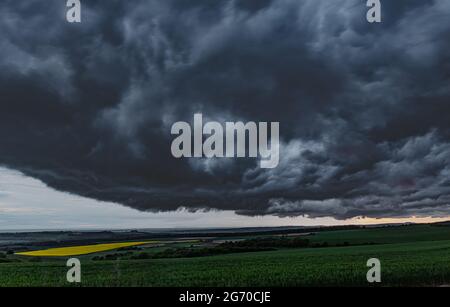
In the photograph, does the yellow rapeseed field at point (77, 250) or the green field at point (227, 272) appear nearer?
the green field at point (227, 272)

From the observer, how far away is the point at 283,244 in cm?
5375

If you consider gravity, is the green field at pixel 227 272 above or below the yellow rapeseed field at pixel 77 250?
below

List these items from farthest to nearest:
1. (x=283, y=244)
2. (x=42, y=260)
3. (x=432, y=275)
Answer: (x=283, y=244) < (x=42, y=260) < (x=432, y=275)

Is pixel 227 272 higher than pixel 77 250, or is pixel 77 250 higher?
pixel 77 250

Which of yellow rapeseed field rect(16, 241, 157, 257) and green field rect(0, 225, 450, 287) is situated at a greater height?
yellow rapeseed field rect(16, 241, 157, 257)

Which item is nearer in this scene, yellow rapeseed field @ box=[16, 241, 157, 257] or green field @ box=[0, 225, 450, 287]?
green field @ box=[0, 225, 450, 287]

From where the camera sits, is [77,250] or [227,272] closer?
[227,272]
